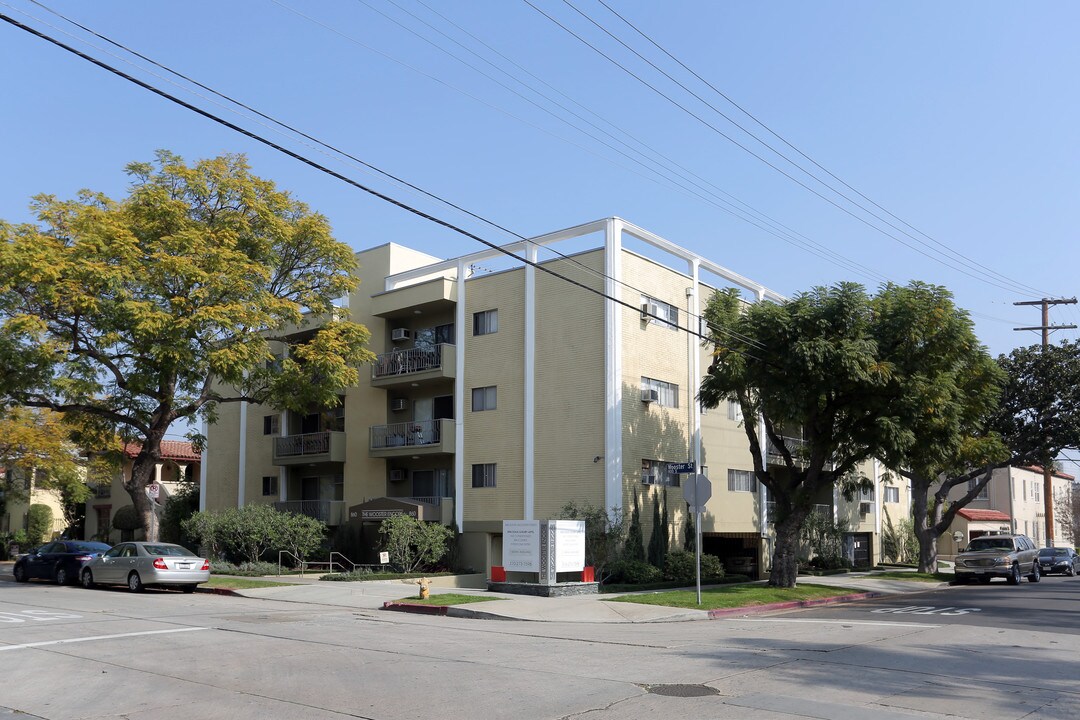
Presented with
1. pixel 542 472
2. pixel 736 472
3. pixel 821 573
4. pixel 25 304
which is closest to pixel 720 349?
pixel 542 472

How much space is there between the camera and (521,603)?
21.9m

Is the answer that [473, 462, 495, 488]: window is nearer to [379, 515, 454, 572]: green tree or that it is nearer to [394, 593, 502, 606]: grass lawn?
[379, 515, 454, 572]: green tree

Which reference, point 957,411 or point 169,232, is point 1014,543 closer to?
point 957,411

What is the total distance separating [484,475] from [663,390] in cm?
700

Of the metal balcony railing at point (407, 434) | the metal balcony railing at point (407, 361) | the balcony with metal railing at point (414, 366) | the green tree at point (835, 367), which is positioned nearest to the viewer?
the green tree at point (835, 367)

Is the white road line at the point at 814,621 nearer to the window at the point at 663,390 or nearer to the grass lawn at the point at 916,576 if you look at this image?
the window at the point at 663,390

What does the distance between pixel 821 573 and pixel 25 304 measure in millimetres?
30888

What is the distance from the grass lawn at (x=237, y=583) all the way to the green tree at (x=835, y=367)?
1451 cm

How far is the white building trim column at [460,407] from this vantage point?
3391 cm

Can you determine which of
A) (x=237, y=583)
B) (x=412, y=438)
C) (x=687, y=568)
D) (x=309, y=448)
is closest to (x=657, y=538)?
(x=687, y=568)

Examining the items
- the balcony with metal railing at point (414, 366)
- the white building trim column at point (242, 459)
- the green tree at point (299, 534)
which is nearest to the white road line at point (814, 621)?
the balcony with metal railing at point (414, 366)

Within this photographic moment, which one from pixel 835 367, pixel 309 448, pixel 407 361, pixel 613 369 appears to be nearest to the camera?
pixel 835 367

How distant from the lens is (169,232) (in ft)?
97.9

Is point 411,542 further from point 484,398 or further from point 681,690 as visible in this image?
point 681,690
